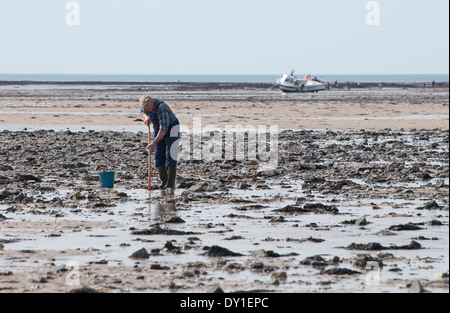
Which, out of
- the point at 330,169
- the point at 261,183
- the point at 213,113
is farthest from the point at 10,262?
the point at 213,113

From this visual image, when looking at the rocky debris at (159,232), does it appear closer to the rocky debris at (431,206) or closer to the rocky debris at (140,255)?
the rocky debris at (140,255)

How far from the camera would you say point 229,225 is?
10.8 m

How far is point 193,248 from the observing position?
9.21 metres

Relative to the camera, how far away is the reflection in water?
453 inches

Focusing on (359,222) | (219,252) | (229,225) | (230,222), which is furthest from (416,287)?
(230,222)

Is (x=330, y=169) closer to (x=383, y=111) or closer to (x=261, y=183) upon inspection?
(x=261, y=183)

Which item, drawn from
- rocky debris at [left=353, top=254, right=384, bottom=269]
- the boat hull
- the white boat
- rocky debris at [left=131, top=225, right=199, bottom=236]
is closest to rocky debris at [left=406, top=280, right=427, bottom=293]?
rocky debris at [left=353, top=254, right=384, bottom=269]

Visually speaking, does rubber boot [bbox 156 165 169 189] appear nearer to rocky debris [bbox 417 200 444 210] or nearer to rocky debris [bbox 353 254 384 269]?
rocky debris [bbox 417 200 444 210]

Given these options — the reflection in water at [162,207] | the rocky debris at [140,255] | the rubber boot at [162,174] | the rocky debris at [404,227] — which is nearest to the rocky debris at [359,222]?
the rocky debris at [404,227]

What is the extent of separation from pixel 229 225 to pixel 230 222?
24 cm

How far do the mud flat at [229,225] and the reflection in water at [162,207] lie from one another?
22mm

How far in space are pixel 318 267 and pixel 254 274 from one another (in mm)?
744

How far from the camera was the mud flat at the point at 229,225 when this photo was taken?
305 inches

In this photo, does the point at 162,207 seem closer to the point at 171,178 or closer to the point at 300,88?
the point at 171,178
